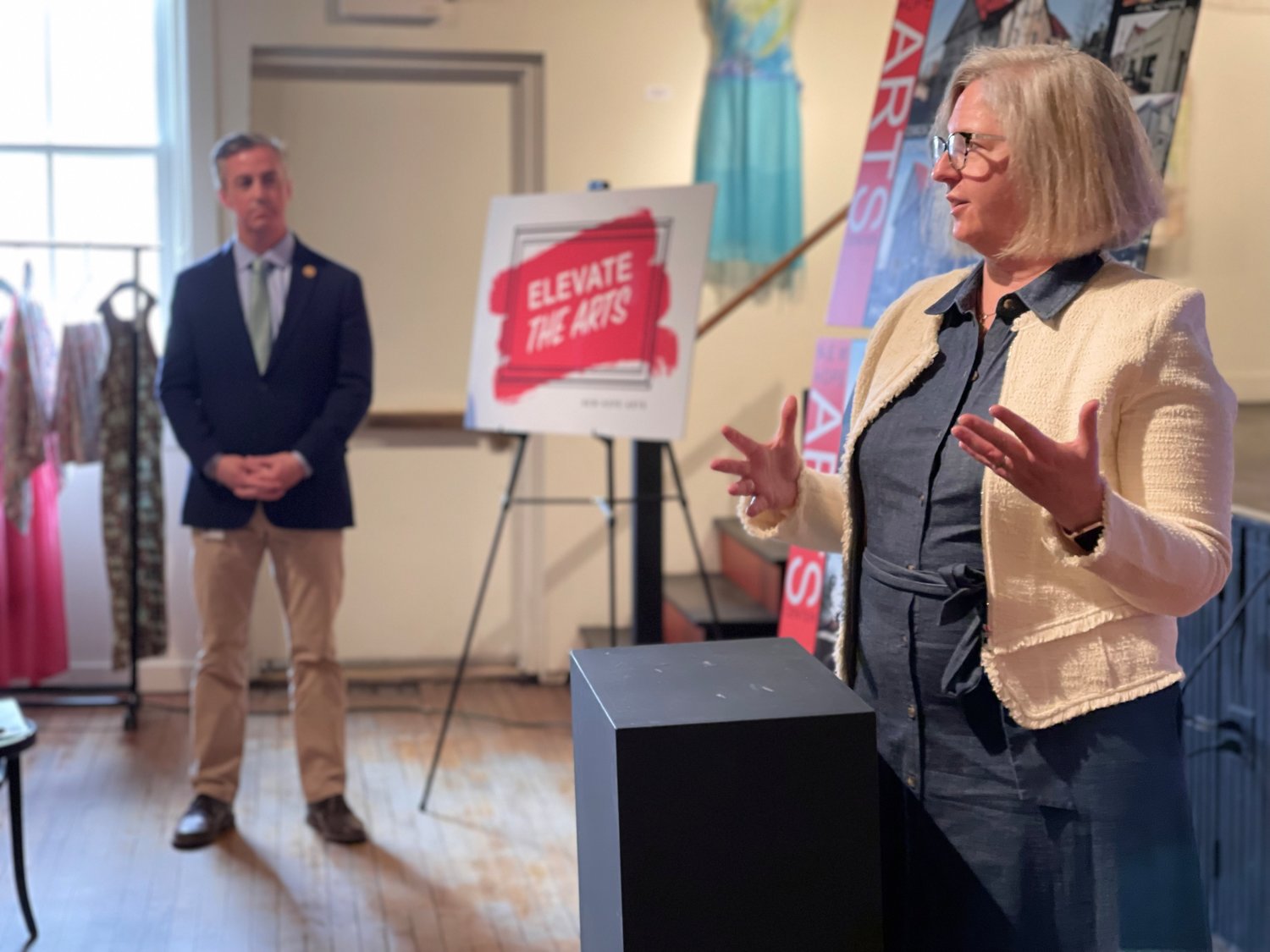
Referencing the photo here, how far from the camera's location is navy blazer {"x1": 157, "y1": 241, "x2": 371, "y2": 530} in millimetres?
2992

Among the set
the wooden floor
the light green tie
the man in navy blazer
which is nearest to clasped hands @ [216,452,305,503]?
the man in navy blazer

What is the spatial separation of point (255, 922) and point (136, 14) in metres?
2.98

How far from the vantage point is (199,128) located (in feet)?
13.5

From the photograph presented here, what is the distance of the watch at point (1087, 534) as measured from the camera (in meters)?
1.07

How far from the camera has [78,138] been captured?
4.21 m

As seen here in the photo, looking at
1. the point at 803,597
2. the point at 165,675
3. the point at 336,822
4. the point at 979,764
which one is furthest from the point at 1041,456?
the point at 165,675

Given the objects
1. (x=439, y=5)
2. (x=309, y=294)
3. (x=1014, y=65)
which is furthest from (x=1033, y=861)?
(x=439, y=5)

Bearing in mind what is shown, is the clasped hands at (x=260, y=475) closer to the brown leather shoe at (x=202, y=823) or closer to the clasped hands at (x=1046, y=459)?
the brown leather shoe at (x=202, y=823)

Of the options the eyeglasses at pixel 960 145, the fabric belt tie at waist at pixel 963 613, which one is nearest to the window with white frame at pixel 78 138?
the eyeglasses at pixel 960 145

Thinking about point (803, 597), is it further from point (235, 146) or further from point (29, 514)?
point (29, 514)

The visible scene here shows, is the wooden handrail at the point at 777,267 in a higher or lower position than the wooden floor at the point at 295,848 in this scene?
higher

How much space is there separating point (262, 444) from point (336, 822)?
900mm

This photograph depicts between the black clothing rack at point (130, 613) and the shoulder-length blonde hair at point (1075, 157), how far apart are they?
310 centimetres

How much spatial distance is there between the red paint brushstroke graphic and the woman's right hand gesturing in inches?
68.2
